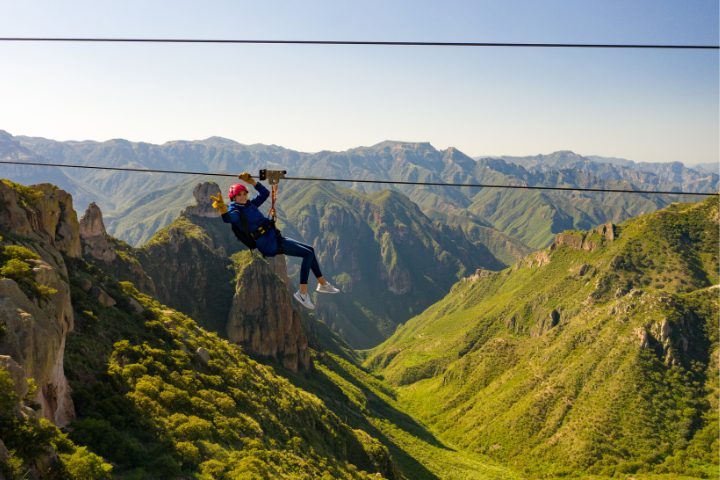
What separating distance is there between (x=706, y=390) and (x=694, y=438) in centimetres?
1448

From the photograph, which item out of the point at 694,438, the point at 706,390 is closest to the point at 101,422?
the point at 694,438

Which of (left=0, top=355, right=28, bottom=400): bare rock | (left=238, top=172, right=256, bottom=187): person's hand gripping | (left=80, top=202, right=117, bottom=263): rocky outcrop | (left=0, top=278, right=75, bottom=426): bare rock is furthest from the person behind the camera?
(left=80, top=202, right=117, bottom=263): rocky outcrop

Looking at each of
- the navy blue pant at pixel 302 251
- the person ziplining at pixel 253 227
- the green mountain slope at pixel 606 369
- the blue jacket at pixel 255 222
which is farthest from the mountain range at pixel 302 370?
the navy blue pant at pixel 302 251

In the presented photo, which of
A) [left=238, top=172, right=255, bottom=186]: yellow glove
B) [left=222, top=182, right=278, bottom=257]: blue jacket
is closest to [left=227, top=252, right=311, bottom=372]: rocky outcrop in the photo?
[left=222, top=182, right=278, bottom=257]: blue jacket

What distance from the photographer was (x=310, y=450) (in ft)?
138

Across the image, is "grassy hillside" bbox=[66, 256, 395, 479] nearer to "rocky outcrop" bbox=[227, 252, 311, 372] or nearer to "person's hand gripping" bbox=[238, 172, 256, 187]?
"person's hand gripping" bbox=[238, 172, 256, 187]

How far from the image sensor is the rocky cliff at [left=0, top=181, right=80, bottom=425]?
18047mm

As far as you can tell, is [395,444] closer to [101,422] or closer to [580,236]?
[101,422]

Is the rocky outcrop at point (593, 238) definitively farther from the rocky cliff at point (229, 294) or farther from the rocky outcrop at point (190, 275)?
the rocky outcrop at point (190, 275)

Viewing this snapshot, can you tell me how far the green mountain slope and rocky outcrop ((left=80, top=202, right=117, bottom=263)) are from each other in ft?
338

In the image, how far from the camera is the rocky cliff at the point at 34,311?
1805 centimetres

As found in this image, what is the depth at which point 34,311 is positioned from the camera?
20.0m

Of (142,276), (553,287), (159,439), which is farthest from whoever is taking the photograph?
(553,287)

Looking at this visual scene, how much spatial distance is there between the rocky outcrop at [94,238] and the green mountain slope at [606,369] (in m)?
103
